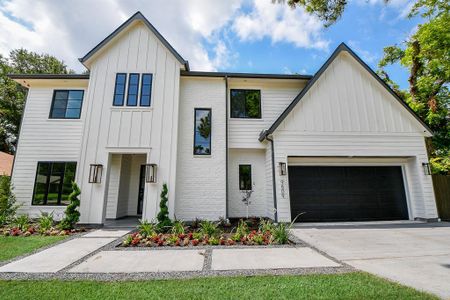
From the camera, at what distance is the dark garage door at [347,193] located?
8594mm

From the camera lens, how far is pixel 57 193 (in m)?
8.66

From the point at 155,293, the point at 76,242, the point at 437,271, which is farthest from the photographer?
the point at 76,242

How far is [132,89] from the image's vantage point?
28.9ft

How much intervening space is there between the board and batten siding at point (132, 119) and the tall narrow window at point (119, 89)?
6.2 inches

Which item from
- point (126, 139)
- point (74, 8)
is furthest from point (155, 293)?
point (74, 8)

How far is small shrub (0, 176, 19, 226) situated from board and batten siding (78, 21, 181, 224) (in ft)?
9.17

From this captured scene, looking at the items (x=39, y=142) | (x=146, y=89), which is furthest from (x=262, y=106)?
(x=39, y=142)

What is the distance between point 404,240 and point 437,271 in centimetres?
251

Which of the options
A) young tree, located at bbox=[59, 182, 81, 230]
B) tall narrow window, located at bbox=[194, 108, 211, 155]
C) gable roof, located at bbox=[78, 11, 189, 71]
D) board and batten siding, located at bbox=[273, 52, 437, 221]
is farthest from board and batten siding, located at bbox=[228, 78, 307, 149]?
young tree, located at bbox=[59, 182, 81, 230]

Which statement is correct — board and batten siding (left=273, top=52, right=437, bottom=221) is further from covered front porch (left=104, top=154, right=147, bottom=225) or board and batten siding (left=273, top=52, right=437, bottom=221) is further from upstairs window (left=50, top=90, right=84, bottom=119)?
upstairs window (left=50, top=90, right=84, bottom=119)

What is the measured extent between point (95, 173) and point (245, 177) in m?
6.21

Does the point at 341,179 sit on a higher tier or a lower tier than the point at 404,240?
higher

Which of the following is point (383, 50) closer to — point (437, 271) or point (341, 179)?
point (341, 179)

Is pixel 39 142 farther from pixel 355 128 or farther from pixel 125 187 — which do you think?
pixel 355 128
